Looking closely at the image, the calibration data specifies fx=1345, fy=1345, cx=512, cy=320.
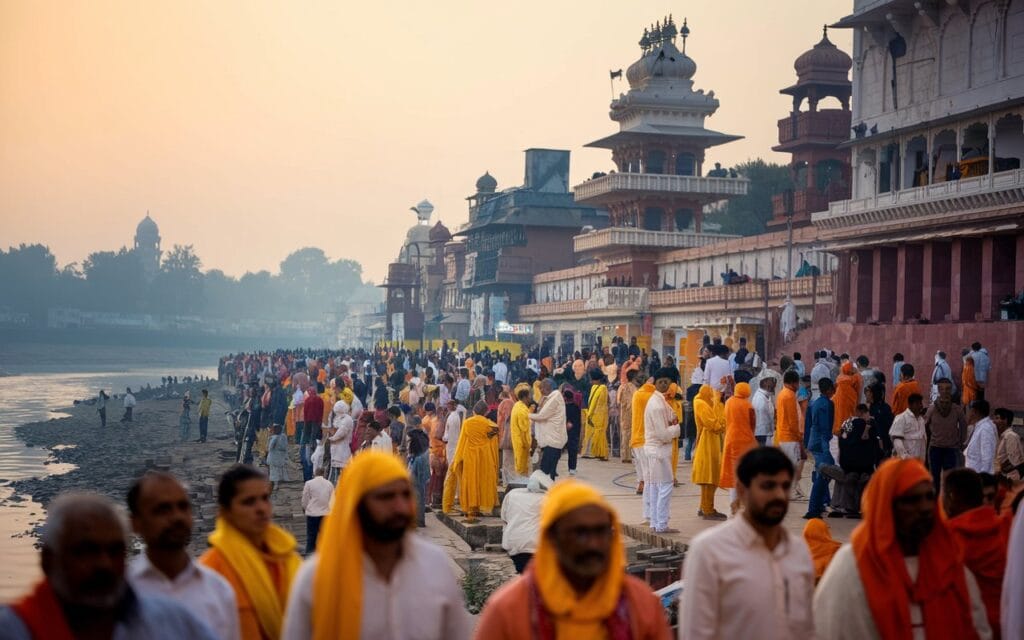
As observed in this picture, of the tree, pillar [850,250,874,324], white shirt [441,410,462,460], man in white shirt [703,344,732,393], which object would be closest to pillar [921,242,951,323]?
pillar [850,250,874,324]

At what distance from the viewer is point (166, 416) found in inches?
2055

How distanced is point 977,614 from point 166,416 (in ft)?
163

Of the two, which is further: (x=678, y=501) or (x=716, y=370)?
(x=716, y=370)

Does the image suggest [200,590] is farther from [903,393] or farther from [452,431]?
[452,431]

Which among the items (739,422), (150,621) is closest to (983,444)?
(739,422)

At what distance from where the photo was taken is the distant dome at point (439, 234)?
277ft

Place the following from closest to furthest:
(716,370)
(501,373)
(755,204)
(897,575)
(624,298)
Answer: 1. (897,575)
2. (716,370)
3. (501,373)
4. (624,298)
5. (755,204)

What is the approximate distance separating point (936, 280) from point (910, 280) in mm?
1161

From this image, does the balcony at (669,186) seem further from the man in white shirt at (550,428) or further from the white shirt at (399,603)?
the white shirt at (399,603)

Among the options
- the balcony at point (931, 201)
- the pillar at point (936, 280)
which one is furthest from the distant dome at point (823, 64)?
the pillar at point (936, 280)

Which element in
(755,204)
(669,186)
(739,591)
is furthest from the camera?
(755,204)

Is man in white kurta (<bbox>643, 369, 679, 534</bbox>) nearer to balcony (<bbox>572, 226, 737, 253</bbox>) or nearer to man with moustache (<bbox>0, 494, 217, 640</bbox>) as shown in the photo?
man with moustache (<bbox>0, 494, 217, 640</bbox>)

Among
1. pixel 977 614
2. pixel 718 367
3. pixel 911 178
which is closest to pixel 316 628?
pixel 977 614

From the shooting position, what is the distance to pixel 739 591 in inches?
175
